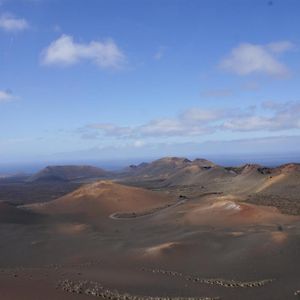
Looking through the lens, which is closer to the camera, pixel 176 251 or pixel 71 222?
pixel 176 251

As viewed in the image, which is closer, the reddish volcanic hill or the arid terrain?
the arid terrain

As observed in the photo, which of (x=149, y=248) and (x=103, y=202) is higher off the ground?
(x=103, y=202)

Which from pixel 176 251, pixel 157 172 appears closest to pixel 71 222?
pixel 176 251

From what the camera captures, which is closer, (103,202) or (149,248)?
(149,248)

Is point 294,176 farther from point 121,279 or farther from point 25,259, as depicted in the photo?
point 121,279

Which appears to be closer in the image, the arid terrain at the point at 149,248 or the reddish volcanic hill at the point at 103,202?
the arid terrain at the point at 149,248

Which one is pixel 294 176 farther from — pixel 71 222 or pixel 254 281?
pixel 254 281

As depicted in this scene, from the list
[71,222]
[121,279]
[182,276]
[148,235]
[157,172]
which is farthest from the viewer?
[157,172]

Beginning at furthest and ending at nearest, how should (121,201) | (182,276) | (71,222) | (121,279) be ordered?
(121,201) → (71,222) → (182,276) → (121,279)
